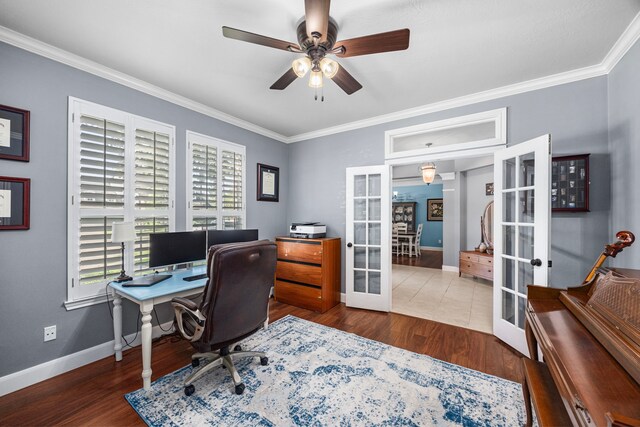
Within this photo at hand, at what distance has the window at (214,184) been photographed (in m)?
2.91

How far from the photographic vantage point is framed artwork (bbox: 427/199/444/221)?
27.9 feet

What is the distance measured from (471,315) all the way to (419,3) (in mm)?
3371

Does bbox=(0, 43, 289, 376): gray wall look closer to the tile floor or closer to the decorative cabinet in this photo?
the tile floor

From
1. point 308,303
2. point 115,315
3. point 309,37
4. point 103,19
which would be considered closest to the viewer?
point 309,37

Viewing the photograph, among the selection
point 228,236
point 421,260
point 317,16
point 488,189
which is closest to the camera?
point 317,16

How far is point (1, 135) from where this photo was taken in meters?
1.76

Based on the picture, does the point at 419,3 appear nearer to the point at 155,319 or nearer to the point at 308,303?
the point at 308,303

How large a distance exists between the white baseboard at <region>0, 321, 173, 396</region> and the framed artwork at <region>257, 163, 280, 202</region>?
7.67 feet

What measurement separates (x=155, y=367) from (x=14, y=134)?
7.01 ft

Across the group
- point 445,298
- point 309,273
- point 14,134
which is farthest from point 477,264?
point 14,134

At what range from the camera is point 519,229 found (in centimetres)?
233

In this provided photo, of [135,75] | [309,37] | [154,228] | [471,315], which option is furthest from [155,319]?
[471,315]

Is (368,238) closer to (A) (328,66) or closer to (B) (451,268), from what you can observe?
(A) (328,66)

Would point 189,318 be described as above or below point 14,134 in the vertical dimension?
below
